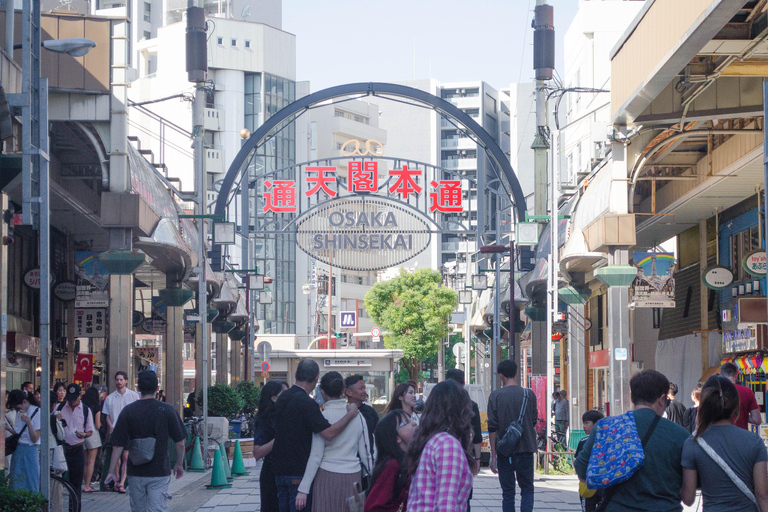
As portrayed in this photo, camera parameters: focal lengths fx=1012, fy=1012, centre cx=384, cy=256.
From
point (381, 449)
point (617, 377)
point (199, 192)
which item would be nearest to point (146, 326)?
point (199, 192)

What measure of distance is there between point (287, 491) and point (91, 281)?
1868 centimetres

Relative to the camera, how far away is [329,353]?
61062mm

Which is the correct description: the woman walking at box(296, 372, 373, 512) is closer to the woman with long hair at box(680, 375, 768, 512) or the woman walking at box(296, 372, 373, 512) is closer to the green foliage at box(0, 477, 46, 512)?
the green foliage at box(0, 477, 46, 512)

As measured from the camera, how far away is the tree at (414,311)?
2948 inches

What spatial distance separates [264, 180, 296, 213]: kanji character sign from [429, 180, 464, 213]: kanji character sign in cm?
502

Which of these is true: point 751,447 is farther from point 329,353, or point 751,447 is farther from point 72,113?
point 329,353

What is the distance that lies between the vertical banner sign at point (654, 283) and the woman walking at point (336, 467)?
14512mm

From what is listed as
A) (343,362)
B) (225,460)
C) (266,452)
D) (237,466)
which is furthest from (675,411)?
(343,362)

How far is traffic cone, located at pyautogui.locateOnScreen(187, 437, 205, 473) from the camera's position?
22391mm

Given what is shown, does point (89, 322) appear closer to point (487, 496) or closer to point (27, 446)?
point (487, 496)

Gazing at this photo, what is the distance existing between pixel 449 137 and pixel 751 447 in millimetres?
115194

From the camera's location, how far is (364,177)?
3438 centimetres

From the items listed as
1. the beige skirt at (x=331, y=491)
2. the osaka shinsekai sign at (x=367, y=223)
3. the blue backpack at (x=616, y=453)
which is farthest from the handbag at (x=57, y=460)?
the osaka shinsekai sign at (x=367, y=223)

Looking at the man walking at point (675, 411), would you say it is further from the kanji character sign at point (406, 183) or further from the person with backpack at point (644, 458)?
the kanji character sign at point (406, 183)
